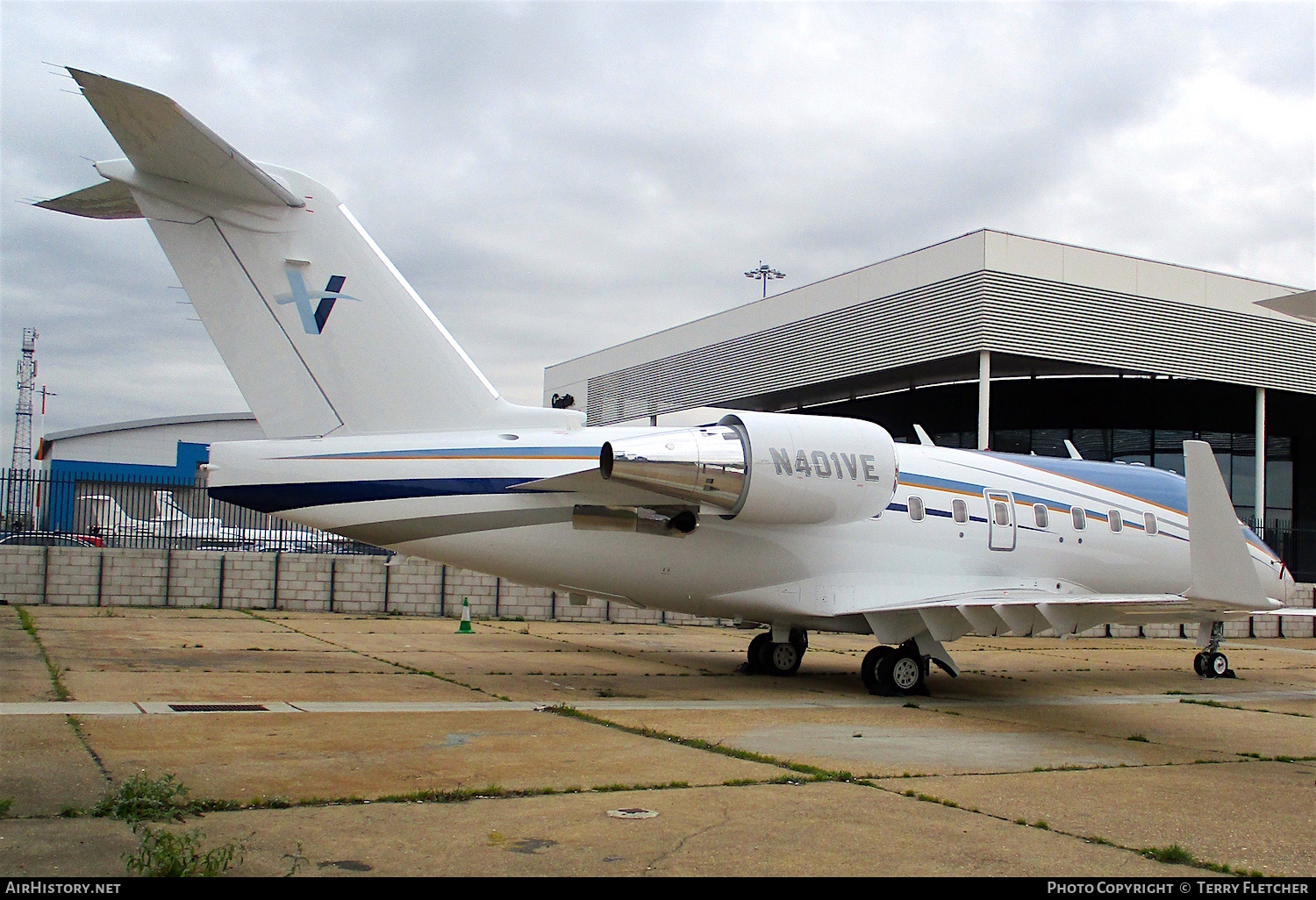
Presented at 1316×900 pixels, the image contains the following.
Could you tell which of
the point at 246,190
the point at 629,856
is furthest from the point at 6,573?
the point at 629,856

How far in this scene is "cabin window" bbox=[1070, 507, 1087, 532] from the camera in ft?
48.0

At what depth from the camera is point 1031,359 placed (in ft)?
93.7

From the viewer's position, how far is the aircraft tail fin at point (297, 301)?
10258 millimetres

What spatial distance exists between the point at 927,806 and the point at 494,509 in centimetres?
595

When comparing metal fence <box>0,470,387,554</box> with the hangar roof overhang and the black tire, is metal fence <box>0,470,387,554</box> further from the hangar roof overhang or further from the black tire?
the hangar roof overhang

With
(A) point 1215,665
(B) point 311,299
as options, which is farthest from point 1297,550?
(B) point 311,299

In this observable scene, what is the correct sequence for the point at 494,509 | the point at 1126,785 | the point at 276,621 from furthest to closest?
the point at 276,621 < the point at 494,509 < the point at 1126,785

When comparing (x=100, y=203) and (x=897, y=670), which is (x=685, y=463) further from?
(x=100, y=203)

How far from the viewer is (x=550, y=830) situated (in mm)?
5656

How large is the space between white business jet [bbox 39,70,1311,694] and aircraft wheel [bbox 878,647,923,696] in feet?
0.09

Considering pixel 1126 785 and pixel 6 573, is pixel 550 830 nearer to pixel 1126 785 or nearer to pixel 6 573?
pixel 1126 785

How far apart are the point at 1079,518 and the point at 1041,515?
2.52ft

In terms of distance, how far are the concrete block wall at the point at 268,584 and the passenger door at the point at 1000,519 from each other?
6.84 metres

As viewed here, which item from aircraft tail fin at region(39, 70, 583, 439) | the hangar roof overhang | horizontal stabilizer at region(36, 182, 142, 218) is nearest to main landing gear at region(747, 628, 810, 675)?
A: aircraft tail fin at region(39, 70, 583, 439)
